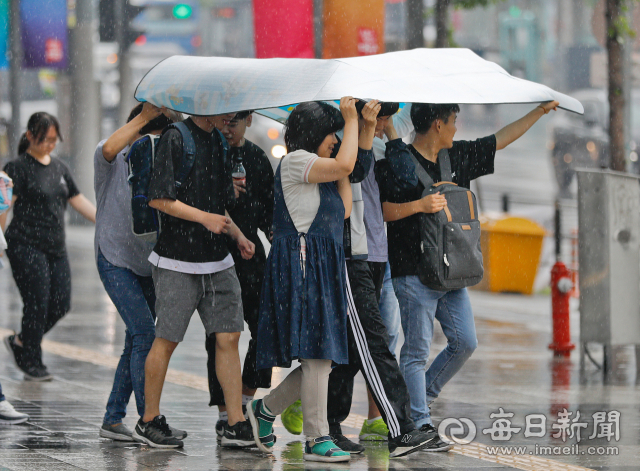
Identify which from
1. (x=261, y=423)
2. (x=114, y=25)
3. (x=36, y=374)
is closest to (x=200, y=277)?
(x=261, y=423)

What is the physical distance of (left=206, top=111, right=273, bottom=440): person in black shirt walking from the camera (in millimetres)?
5766

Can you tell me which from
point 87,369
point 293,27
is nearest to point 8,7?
point 293,27

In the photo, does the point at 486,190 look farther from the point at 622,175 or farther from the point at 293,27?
the point at 622,175

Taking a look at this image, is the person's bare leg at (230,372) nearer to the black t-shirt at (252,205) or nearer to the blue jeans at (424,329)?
the black t-shirt at (252,205)

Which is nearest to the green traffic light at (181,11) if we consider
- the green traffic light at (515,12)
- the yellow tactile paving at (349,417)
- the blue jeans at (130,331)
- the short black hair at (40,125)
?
the yellow tactile paving at (349,417)

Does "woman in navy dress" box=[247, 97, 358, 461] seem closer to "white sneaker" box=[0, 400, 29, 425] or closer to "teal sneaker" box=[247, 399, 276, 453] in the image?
"teal sneaker" box=[247, 399, 276, 453]

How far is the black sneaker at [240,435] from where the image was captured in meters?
5.45

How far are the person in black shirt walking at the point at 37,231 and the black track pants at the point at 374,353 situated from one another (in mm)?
2755

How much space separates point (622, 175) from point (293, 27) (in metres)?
5.10

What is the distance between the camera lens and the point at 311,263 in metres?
5.15

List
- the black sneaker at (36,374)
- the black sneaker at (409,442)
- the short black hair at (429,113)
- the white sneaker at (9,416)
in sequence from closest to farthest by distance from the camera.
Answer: the black sneaker at (409,442)
the short black hair at (429,113)
the white sneaker at (9,416)
the black sneaker at (36,374)

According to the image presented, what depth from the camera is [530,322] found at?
11.3 metres

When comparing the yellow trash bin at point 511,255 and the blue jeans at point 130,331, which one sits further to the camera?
Answer: the yellow trash bin at point 511,255

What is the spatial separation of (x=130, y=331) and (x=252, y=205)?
943mm
